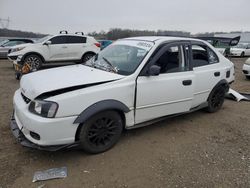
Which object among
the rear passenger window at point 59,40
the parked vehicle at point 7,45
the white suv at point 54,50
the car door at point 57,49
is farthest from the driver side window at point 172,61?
the parked vehicle at point 7,45

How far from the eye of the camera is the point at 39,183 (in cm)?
267

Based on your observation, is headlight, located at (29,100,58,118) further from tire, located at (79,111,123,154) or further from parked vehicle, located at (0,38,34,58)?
parked vehicle, located at (0,38,34,58)

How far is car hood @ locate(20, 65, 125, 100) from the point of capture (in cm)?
294

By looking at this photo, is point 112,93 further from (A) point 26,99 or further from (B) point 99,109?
(A) point 26,99

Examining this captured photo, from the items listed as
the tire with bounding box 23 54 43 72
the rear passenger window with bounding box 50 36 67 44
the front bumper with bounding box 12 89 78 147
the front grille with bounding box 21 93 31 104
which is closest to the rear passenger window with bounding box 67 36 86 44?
the rear passenger window with bounding box 50 36 67 44

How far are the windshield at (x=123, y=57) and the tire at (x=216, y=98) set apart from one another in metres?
1.97

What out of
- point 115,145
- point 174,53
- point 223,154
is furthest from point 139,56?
point 223,154

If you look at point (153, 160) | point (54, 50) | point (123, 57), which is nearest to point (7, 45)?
point (54, 50)

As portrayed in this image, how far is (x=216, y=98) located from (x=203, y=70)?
969 mm

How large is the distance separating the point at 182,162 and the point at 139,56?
68.9 inches

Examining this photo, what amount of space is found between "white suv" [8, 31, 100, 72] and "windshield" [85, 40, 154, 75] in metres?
6.11

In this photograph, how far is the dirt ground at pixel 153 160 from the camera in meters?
2.78

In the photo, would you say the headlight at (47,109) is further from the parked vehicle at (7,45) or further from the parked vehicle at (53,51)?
the parked vehicle at (7,45)

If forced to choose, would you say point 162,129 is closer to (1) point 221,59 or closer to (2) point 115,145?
(2) point 115,145
